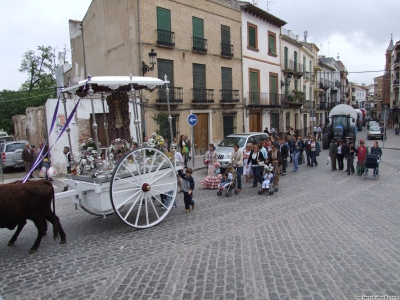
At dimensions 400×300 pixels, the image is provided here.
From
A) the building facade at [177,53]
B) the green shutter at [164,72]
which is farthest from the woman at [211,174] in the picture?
the green shutter at [164,72]

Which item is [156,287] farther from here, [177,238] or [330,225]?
[330,225]

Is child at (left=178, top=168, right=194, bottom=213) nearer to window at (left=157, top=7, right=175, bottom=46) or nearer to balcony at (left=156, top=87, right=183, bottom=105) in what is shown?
balcony at (left=156, top=87, right=183, bottom=105)

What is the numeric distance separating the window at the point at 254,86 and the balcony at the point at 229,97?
2112 mm

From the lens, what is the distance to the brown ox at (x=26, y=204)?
5.65m

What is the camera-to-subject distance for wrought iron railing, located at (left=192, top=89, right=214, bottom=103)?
68.8 ft

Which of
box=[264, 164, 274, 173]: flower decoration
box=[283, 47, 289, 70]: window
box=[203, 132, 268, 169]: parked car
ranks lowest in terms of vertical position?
Answer: box=[264, 164, 274, 173]: flower decoration

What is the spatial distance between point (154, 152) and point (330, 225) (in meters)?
4.04

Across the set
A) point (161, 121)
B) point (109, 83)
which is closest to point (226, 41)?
point (161, 121)

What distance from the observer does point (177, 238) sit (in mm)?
6418

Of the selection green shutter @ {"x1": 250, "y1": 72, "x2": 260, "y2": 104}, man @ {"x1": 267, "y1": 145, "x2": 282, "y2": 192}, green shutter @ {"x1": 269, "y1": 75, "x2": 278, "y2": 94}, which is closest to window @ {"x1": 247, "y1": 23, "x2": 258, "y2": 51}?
green shutter @ {"x1": 250, "y1": 72, "x2": 260, "y2": 104}

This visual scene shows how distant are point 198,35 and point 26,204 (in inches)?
700

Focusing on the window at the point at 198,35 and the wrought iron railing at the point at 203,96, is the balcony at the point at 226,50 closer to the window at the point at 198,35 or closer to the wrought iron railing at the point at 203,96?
the window at the point at 198,35

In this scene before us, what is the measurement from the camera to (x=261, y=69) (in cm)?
2734

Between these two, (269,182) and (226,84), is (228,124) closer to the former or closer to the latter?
(226,84)
